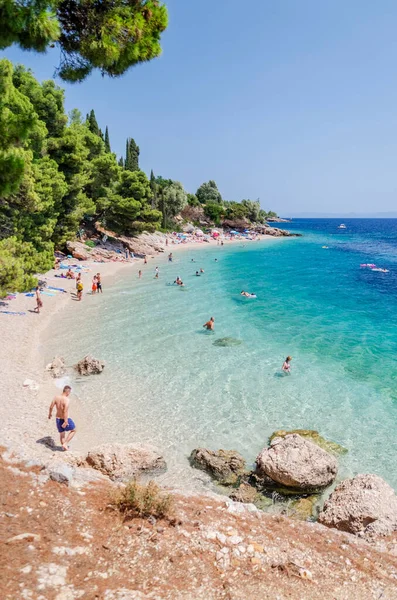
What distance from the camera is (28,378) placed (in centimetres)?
1381

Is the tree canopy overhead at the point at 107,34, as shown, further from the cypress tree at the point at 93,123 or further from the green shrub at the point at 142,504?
the cypress tree at the point at 93,123

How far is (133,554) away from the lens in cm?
561

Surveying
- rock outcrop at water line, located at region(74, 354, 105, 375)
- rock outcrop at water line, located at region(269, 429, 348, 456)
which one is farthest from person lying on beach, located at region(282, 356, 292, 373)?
rock outcrop at water line, located at region(74, 354, 105, 375)

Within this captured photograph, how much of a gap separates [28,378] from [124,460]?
674cm

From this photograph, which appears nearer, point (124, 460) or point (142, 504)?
point (142, 504)

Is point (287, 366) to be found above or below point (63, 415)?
below

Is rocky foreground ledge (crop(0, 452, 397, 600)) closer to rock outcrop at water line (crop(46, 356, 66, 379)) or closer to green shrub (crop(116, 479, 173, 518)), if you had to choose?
green shrub (crop(116, 479, 173, 518))

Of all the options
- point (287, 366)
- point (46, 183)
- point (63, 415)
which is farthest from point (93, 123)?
point (63, 415)

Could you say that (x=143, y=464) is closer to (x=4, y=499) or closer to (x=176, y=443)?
(x=176, y=443)

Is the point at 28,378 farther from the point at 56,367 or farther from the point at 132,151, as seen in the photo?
the point at 132,151

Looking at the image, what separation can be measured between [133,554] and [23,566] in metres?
1.62

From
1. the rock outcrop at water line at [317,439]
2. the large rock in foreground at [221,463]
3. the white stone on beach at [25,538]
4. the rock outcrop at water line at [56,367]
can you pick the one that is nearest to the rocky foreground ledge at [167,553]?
the white stone on beach at [25,538]

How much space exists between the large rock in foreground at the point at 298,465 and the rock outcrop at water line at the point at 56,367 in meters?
9.02

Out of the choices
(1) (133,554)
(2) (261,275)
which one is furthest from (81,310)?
(2) (261,275)
